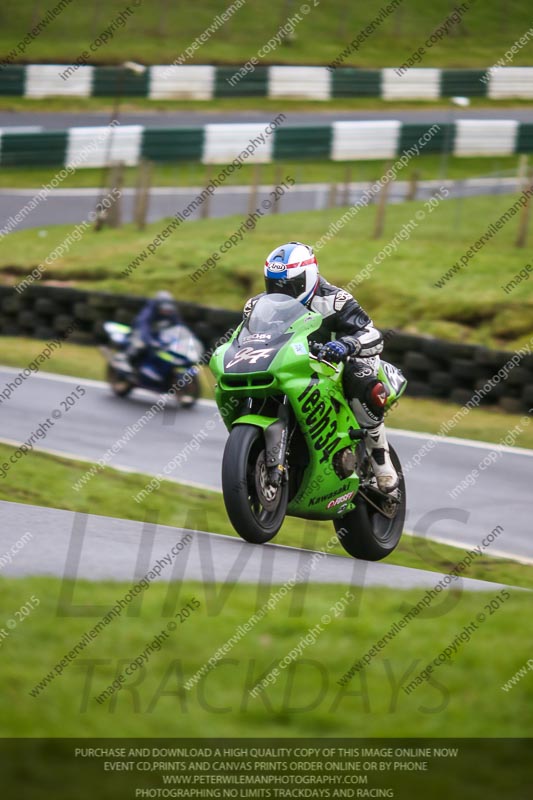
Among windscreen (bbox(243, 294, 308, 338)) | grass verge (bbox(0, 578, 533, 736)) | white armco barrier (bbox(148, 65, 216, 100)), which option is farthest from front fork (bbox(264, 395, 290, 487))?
white armco barrier (bbox(148, 65, 216, 100))

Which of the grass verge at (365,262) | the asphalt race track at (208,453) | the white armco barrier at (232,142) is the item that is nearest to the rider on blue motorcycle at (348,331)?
the asphalt race track at (208,453)

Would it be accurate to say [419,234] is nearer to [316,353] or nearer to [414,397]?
[414,397]

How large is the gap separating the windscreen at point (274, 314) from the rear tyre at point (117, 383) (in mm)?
7107

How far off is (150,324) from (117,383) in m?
0.79

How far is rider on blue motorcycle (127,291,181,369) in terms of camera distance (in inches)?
545

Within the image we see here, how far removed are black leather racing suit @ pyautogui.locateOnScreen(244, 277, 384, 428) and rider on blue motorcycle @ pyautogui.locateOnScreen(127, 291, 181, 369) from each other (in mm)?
6672

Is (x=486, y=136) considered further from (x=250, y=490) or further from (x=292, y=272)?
(x=250, y=490)

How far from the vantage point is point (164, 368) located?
44.9 feet

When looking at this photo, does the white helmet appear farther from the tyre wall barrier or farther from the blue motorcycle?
the tyre wall barrier

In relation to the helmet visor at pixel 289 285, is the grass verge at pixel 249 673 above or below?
below

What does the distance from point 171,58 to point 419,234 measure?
42.9 feet

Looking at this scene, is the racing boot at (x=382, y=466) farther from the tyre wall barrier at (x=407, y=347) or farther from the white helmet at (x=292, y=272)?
the tyre wall barrier at (x=407, y=347)

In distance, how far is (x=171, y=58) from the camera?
2975 cm

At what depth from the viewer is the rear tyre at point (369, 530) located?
7539 mm
